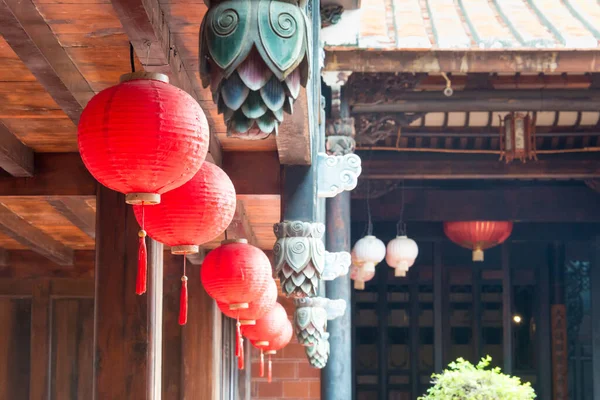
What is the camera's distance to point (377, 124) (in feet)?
33.1

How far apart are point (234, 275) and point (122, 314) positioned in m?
0.69

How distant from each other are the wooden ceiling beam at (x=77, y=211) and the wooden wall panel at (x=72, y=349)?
167 centimetres

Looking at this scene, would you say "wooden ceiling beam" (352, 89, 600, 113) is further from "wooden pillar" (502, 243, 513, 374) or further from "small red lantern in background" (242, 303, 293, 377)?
"wooden pillar" (502, 243, 513, 374)

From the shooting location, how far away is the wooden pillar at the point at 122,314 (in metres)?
4.86

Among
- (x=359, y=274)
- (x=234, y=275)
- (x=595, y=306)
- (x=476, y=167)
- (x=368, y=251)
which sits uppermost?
(x=476, y=167)

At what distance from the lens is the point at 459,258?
48.8 ft

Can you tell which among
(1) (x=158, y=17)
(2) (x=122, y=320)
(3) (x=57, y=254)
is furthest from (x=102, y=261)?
(3) (x=57, y=254)

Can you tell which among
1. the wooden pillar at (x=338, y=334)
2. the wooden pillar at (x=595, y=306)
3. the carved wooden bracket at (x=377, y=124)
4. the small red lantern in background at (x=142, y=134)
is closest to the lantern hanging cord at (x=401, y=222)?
the wooden pillar at (x=595, y=306)

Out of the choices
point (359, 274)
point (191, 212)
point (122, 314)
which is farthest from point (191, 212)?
point (359, 274)

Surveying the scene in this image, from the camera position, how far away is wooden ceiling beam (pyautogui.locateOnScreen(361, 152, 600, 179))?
1171 cm

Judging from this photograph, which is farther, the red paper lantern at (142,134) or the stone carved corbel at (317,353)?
the stone carved corbel at (317,353)

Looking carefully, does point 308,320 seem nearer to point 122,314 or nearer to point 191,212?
point 122,314

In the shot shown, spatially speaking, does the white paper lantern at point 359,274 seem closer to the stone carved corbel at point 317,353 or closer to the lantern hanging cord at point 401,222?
the lantern hanging cord at point 401,222

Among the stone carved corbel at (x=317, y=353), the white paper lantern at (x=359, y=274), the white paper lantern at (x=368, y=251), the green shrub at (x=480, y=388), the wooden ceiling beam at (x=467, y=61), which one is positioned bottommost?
the green shrub at (x=480, y=388)
